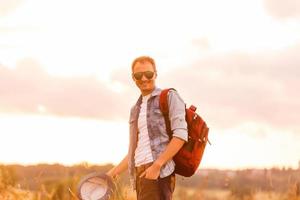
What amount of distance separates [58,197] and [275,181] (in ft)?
19.3

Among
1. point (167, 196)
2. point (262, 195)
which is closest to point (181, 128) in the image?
point (167, 196)

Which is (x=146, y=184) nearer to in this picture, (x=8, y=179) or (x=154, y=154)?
(x=154, y=154)

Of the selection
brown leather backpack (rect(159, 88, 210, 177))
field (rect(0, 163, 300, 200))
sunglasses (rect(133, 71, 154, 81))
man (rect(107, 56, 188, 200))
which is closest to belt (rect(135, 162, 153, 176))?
man (rect(107, 56, 188, 200))

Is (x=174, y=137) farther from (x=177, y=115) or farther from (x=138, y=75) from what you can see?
(x=138, y=75)

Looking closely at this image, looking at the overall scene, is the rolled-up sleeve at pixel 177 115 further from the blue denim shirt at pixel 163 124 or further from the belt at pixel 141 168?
the belt at pixel 141 168

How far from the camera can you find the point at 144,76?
5.81 meters

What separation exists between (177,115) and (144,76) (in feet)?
1.38

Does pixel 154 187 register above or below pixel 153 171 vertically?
below

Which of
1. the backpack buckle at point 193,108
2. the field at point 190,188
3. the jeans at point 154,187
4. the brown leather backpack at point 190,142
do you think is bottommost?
the field at point 190,188

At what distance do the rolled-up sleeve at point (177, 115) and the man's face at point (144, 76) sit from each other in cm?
20

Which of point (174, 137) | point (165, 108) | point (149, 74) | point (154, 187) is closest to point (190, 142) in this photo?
point (174, 137)

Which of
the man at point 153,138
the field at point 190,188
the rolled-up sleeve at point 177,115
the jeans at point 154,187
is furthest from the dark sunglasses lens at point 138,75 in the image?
the field at point 190,188

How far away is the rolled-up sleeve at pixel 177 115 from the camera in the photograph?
5594mm

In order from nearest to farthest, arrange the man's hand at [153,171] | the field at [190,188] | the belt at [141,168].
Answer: the man's hand at [153,171], the belt at [141,168], the field at [190,188]
